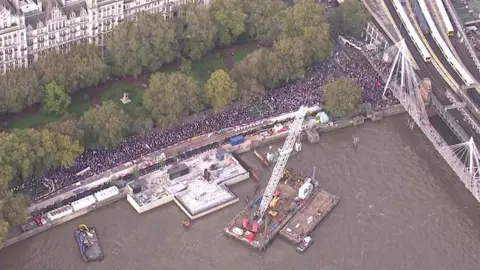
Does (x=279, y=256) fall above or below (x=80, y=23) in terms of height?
below

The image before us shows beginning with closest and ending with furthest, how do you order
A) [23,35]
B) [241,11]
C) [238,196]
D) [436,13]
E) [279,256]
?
[279,256]
[238,196]
[23,35]
[241,11]
[436,13]

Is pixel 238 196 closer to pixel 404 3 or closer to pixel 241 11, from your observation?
pixel 241 11

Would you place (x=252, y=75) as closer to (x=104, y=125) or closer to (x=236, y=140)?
(x=236, y=140)

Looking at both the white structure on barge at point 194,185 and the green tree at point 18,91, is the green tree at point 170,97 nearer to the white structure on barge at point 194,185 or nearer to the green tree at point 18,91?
the white structure on barge at point 194,185

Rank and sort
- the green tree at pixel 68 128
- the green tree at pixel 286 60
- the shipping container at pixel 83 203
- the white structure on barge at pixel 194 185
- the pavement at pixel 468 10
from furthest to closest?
1. the pavement at pixel 468 10
2. the green tree at pixel 286 60
3. the green tree at pixel 68 128
4. the white structure on barge at pixel 194 185
5. the shipping container at pixel 83 203

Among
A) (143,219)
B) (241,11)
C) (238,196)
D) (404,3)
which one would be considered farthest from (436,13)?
(143,219)

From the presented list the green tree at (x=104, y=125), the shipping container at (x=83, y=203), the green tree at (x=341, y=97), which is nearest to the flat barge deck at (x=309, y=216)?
the green tree at (x=341, y=97)

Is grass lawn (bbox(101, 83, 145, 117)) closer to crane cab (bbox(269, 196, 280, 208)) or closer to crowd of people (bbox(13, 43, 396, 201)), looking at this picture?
crowd of people (bbox(13, 43, 396, 201))
